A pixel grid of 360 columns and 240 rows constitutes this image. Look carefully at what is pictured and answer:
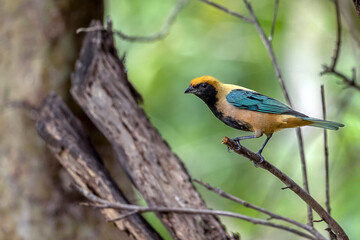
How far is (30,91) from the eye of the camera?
431 centimetres

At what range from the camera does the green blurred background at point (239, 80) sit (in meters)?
5.85

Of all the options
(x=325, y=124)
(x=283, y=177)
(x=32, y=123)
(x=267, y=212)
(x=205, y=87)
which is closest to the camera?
(x=325, y=124)

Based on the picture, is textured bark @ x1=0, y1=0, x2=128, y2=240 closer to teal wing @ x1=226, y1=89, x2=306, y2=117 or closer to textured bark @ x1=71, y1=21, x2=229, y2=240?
textured bark @ x1=71, y1=21, x2=229, y2=240

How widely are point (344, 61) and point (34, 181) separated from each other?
459cm

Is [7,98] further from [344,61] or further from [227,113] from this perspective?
[344,61]

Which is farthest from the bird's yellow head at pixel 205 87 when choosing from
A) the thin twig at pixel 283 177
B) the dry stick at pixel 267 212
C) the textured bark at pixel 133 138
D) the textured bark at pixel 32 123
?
the textured bark at pixel 32 123

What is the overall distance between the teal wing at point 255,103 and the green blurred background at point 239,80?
3.14m

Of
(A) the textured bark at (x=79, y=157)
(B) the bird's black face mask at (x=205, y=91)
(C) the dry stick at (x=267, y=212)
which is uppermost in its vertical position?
(A) the textured bark at (x=79, y=157)

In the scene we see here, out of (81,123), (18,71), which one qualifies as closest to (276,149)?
(81,123)

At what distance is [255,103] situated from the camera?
2082 mm

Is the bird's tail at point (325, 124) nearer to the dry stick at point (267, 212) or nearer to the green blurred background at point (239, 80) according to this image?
the dry stick at point (267, 212)

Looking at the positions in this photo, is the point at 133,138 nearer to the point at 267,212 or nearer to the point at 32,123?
the point at 32,123

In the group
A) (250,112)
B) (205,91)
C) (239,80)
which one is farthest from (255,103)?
(239,80)

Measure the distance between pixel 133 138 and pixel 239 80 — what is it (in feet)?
10.4
